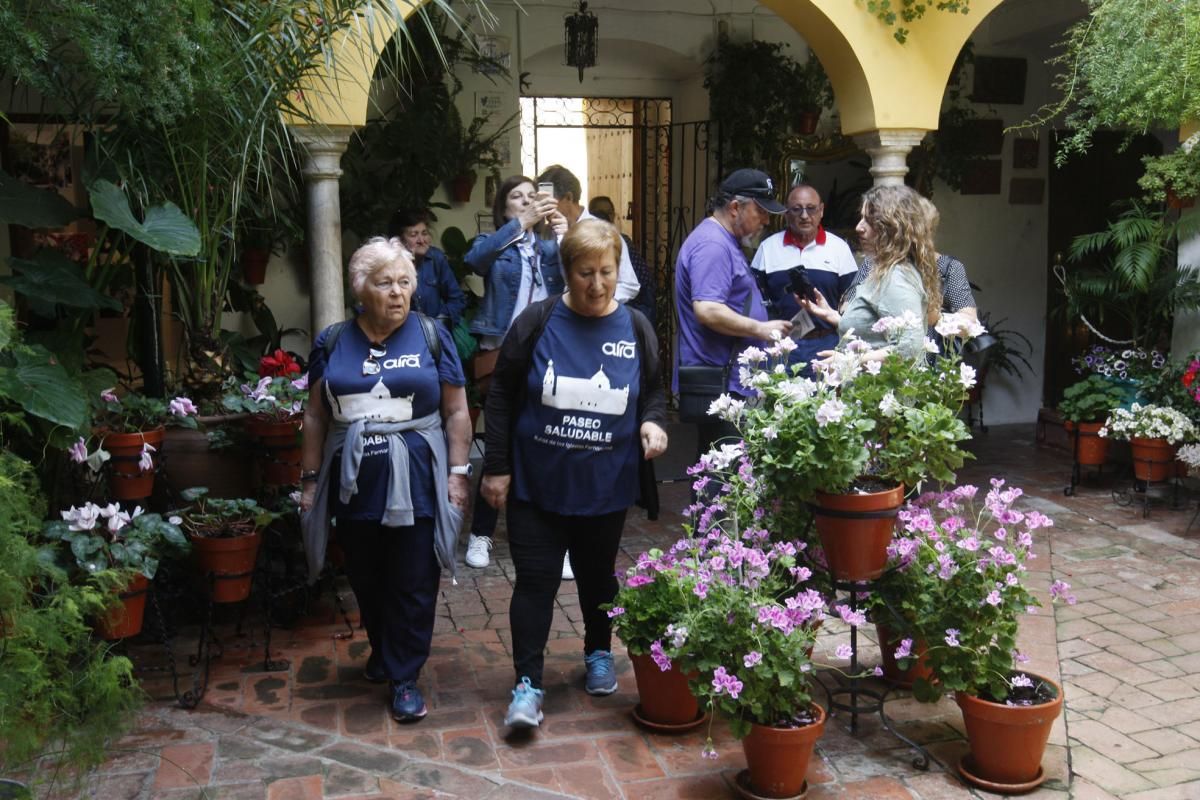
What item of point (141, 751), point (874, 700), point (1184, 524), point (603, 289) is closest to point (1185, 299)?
point (1184, 524)

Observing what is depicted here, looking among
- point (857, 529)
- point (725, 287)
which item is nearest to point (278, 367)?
point (725, 287)

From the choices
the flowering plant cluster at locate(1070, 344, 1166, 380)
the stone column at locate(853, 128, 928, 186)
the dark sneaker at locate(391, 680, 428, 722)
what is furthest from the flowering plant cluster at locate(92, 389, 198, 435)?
the flowering plant cluster at locate(1070, 344, 1166, 380)

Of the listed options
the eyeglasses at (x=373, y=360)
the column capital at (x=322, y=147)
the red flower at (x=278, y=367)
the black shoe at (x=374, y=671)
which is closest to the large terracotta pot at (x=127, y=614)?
the black shoe at (x=374, y=671)

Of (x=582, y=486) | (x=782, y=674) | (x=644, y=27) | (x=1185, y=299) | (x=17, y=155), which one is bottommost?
(x=782, y=674)

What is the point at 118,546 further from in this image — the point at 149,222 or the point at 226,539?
the point at 149,222

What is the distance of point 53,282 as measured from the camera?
4.43 meters

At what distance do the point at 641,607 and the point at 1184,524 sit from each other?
4257 millimetres

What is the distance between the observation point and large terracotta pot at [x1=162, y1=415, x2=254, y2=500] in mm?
4859

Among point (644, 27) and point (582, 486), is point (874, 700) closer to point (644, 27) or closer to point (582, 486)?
point (582, 486)

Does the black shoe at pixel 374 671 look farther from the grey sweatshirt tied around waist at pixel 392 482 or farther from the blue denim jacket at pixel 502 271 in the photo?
the blue denim jacket at pixel 502 271

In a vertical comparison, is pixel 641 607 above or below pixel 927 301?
below

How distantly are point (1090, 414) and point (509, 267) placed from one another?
4.00 metres

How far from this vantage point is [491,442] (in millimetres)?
3859

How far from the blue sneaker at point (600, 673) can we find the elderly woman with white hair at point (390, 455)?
60 centimetres
